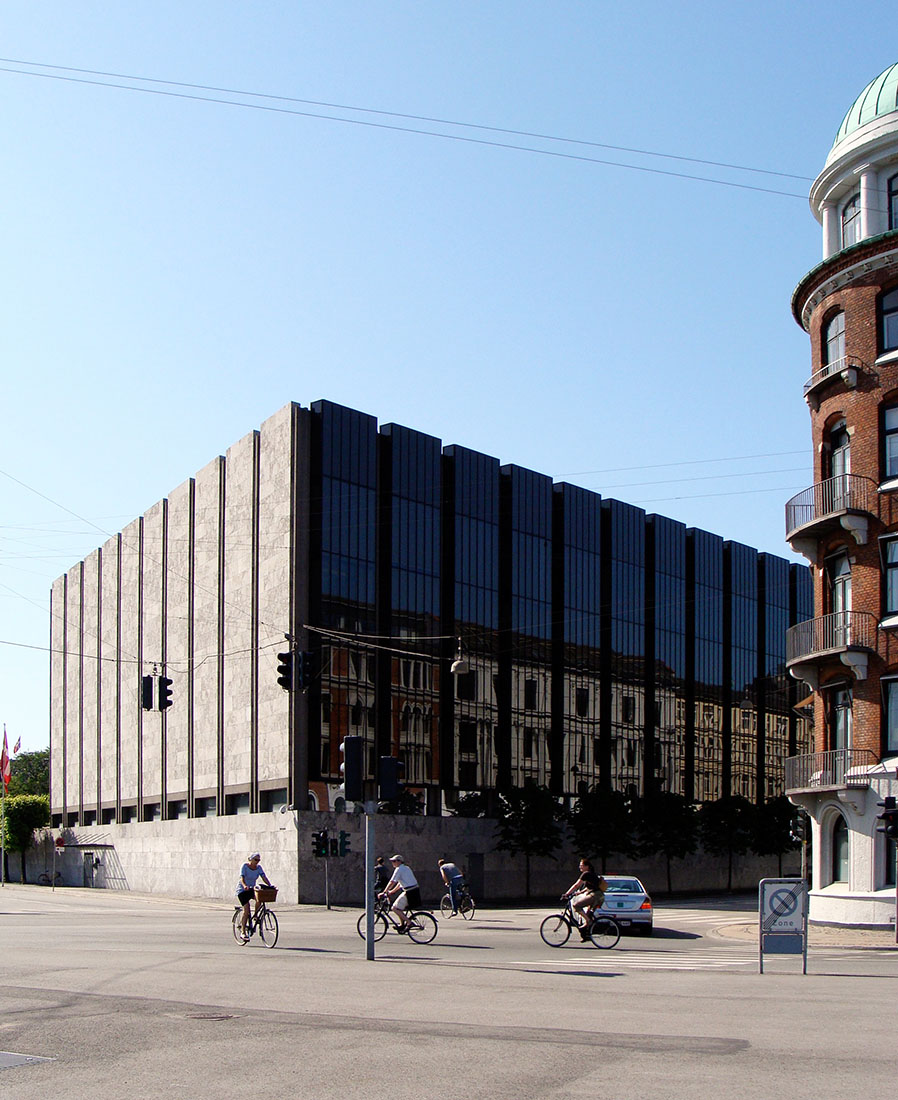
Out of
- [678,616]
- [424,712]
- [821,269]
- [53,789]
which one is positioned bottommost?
[53,789]

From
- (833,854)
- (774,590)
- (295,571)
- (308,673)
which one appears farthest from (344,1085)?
(774,590)

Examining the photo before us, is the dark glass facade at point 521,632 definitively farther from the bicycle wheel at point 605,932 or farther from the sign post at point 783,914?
the sign post at point 783,914

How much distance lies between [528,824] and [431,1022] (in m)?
52.8

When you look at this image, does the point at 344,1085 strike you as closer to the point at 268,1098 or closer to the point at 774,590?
the point at 268,1098

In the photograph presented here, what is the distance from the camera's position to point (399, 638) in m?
64.4

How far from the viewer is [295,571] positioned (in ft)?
196

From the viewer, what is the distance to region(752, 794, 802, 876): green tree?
8206 cm

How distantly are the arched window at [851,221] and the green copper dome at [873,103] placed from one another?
190 centimetres

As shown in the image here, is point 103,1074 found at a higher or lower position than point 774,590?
lower

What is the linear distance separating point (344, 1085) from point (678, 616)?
75665 millimetres

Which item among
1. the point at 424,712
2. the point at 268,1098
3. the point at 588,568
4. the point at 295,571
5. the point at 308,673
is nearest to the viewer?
the point at 268,1098

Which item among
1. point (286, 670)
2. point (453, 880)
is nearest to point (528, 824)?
point (453, 880)

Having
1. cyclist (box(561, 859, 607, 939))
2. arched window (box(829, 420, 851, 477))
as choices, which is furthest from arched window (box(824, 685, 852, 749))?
cyclist (box(561, 859, 607, 939))

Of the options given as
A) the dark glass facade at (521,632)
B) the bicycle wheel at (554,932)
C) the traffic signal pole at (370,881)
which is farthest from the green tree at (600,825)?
the traffic signal pole at (370,881)
